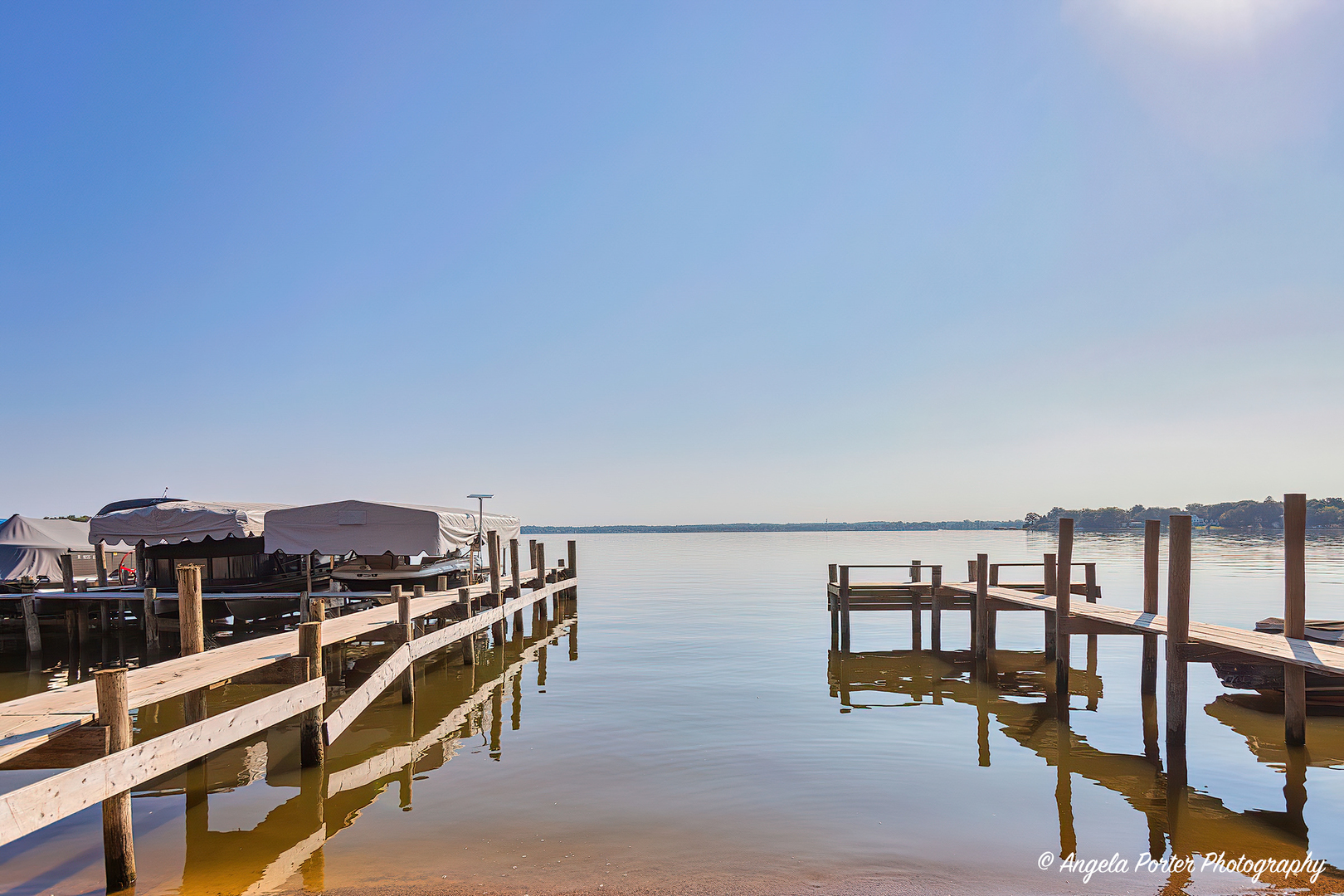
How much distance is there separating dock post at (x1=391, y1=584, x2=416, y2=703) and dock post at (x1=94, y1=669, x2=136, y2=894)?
6.26 m

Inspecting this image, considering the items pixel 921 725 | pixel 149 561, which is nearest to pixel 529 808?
pixel 921 725

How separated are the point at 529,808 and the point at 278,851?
8.23 feet

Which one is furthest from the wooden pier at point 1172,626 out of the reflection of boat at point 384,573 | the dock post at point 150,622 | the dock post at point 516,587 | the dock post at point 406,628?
the dock post at point 150,622

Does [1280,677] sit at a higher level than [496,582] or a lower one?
lower

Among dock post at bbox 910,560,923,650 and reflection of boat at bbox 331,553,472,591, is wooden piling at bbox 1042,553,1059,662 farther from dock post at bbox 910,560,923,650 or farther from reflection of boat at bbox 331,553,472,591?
reflection of boat at bbox 331,553,472,591

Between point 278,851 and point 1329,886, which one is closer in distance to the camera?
point 1329,886

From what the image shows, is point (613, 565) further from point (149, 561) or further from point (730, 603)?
point (149, 561)

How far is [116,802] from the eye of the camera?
22.2ft

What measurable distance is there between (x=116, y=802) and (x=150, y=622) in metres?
14.0

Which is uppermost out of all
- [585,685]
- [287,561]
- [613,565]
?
[287,561]

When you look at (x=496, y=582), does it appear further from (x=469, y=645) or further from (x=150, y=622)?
(x=150, y=622)

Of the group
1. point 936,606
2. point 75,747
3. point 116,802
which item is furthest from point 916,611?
point 75,747

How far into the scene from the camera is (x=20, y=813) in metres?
5.38

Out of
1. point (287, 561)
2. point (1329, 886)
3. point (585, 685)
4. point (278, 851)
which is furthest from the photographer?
point (287, 561)
